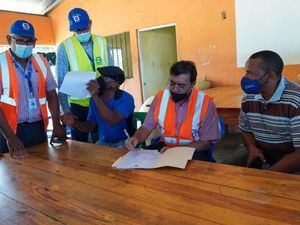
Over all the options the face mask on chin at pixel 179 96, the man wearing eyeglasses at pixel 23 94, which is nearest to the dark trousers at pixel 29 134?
the man wearing eyeglasses at pixel 23 94

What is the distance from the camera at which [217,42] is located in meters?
4.42

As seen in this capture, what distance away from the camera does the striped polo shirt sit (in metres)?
1.50

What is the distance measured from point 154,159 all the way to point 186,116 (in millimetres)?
423

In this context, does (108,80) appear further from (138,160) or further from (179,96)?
(138,160)

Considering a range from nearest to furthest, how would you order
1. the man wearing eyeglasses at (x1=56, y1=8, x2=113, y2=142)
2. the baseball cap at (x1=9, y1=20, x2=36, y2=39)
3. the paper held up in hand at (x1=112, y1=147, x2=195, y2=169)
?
1. the paper held up in hand at (x1=112, y1=147, x2=195, y2=169)
2. the baseball cap at (x1=9, y1=20, x2=36, y2=39)
3. the man wearing eyeglasses at (x1=56, y1=8, x2=113, y2=142)

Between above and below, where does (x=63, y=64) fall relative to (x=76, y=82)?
above

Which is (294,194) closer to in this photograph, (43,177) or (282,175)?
(282,175)

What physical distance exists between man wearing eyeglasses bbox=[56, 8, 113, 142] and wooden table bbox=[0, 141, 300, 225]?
35.5 inches

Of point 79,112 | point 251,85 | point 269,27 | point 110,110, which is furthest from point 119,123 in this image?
point 269,27

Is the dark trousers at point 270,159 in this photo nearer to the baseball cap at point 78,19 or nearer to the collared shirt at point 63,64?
the collared shirt at point 63,64

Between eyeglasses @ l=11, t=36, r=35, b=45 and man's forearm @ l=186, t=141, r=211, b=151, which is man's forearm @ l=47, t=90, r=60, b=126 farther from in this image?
man's forearm @ l=186, t=141, r=211, b=151

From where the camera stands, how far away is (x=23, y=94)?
185 centimetres

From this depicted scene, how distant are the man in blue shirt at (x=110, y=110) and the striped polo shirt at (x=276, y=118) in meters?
0.82

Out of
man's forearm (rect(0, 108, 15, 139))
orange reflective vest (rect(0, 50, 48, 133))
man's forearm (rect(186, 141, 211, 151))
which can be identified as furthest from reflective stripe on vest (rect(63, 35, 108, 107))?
man's forearm (rect(186, 141, 211, 151))
